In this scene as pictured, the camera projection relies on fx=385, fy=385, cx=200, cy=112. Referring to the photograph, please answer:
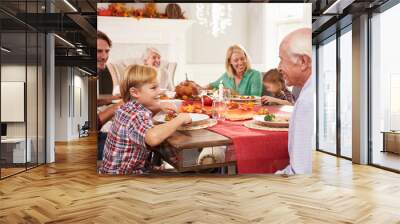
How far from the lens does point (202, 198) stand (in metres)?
4.64

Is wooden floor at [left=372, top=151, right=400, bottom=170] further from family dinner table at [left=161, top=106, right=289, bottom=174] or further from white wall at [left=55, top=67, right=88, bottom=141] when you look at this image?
white wall at [left=55, top=67, right=88, bottom=141]

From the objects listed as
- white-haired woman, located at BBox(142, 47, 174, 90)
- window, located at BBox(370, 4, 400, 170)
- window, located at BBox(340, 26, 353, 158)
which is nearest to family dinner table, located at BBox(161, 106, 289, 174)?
white-haired woman, located at BBox(142, 47, 174, 90)

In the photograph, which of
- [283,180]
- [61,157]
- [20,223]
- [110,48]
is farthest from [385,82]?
[61,157]

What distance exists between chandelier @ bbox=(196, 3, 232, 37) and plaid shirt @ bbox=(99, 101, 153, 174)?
168cm

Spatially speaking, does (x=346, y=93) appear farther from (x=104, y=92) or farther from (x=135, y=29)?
(x=104, y=92)

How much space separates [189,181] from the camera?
5.77 m

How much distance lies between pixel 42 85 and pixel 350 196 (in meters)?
5.96

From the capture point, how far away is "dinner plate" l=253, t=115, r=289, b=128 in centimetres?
605

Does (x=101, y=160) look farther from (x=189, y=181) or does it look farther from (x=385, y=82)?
(x=385, y=82)

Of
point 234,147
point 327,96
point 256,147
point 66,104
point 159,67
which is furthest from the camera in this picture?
point 66,104

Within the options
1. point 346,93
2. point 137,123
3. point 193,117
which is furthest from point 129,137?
point 346,93

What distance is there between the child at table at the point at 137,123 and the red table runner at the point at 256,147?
71 centimetres

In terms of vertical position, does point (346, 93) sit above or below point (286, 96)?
above

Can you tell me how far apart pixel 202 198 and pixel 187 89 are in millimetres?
2011
